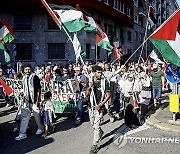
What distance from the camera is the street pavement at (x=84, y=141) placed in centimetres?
650

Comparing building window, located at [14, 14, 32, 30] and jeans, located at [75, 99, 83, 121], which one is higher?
building window, located at [14, 14, 32, 30]

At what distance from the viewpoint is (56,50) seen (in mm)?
28297

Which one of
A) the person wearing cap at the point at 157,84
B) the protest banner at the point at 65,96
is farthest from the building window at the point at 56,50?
the protest banner at the point at 65,96

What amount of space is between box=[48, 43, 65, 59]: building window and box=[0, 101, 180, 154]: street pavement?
63.1 feet

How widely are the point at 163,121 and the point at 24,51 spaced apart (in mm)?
21161

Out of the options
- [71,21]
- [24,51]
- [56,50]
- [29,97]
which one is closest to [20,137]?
[29,97]

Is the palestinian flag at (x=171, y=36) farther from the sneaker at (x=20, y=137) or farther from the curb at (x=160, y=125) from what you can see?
the sneaker at (x=20, y=137)

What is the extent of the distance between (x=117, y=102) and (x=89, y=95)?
3.68m

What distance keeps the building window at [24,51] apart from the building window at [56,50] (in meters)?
1.79

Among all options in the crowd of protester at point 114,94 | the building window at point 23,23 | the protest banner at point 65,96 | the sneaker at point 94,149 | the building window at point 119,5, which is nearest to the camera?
the sneaker at point 94,149

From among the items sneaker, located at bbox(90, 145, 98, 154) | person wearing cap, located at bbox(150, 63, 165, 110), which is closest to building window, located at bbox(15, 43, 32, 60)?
person wearing cap, located at bbox(150, 63, 165, 110)

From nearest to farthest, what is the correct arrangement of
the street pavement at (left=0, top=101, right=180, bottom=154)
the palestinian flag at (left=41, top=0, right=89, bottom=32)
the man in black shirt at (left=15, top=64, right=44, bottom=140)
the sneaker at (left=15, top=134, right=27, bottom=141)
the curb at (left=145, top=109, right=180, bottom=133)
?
the street pavement at (left=0, top=101, right=180, bottom=154)
the sneaker at (left=15, top=134, right=27, bottom=141)
the man in black shirt at (left=15, top=64, right=44, bottom=140)
the curb at (left=145, top=109, right=180, bottom=133)
the palestinian flag at (left=41, top=0, right=89, bottom=32)

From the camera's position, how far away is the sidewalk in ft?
27.0

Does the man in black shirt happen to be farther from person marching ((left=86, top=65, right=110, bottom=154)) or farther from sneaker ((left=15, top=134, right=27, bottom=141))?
person marching ((left=86, top=65, right=110, bottom=154))
